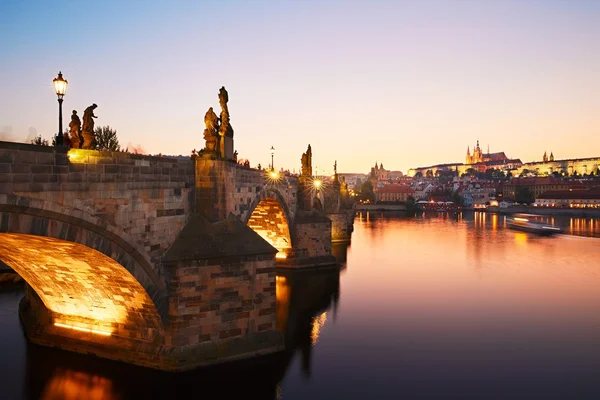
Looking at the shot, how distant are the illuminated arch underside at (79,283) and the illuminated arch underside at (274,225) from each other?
17114 mm

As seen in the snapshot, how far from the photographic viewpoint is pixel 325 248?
3478 centimetres

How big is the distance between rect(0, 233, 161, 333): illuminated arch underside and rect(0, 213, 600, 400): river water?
4.63 ft

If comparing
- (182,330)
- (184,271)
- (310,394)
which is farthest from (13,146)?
(310,394)

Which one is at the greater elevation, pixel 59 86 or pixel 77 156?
pixel 59 86

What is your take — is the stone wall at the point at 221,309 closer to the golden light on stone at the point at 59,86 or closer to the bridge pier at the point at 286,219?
the golden light on stone at the point at 59,86

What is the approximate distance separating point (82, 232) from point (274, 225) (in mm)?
21891

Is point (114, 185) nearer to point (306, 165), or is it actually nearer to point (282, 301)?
point (282, 301)

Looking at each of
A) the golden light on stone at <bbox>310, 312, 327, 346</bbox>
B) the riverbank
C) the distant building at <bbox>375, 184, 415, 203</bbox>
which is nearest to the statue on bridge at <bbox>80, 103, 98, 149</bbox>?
the golden light on stone at <bbox>310, 312, 327, 346</bbox>

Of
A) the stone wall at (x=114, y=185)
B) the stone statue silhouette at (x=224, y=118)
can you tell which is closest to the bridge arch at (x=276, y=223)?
the stone statue silhouette at (x=224, y=118)

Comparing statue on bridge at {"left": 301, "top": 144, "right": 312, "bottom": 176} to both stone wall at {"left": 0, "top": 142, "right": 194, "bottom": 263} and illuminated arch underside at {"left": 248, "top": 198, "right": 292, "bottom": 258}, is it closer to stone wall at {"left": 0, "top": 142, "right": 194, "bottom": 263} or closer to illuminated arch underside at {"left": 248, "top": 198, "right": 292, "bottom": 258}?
illuminated arch underside at {"left": 248, "top": 198, "right": 292, "bottom": 258}

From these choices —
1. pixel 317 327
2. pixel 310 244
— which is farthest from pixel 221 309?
pixel 310 244

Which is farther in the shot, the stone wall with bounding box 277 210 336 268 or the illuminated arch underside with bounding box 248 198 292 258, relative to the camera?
the stone wall with bounding box 277 210 336 268

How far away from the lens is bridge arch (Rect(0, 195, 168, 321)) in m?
9.89

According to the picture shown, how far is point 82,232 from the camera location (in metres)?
11.5
